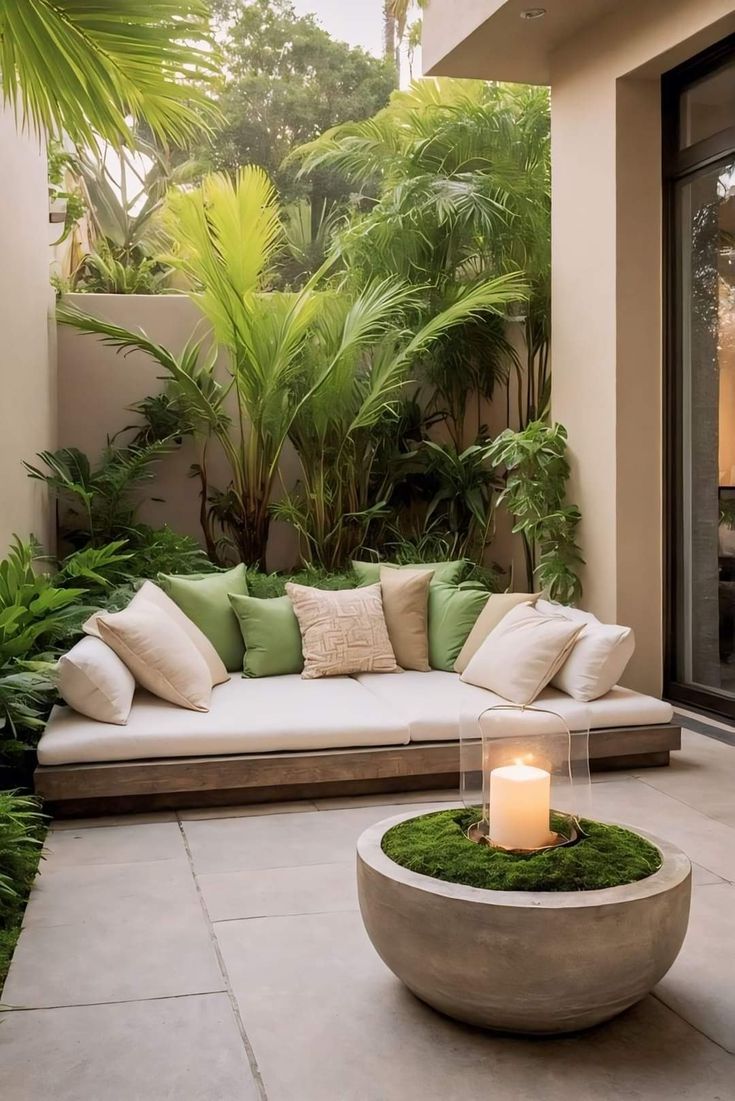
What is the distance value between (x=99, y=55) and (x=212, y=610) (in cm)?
268

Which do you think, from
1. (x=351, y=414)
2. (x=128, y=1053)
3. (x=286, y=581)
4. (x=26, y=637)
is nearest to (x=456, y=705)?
(x=286, y=581)

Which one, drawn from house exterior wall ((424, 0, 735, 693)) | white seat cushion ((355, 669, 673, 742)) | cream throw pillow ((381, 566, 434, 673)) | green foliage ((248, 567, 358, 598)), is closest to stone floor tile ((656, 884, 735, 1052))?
white seat cushion ((355, 669, 673, 742))

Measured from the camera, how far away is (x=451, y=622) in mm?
4957

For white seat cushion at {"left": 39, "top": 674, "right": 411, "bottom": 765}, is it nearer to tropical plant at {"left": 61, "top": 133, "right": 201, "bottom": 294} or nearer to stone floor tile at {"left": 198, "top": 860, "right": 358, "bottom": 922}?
stone floor tile at {"left": 198, "top": 860, "right": 358, "bottom": 922}

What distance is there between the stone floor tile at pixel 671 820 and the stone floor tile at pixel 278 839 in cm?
65

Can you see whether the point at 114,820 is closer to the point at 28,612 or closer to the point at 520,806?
the point at 28,612

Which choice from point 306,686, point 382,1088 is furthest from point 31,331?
point 382,1088

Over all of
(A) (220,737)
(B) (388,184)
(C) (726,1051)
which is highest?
(B) (388,184)

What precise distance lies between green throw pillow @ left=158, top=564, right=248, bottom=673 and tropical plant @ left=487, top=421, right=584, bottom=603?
180cm

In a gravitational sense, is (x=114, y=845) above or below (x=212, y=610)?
below

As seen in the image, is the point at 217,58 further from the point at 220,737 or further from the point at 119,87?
the point at 220,737

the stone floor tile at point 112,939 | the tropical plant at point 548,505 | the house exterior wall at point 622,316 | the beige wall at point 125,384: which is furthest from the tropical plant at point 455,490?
the stone floor tile at point 112,939

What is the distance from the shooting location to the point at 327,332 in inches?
251

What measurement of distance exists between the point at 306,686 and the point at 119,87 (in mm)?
2548
